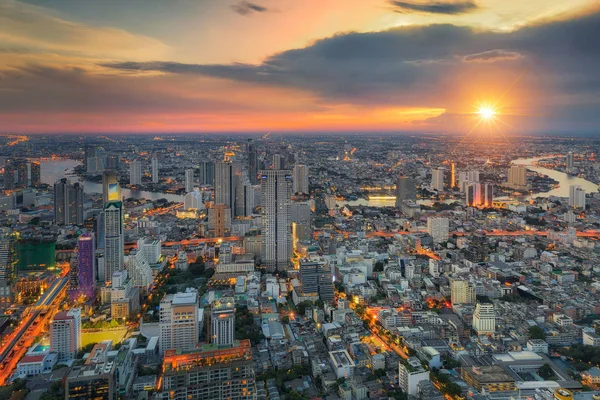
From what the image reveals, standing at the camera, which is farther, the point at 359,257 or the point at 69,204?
the point at 69,204

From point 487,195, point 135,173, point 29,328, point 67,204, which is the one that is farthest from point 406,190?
point 29,328

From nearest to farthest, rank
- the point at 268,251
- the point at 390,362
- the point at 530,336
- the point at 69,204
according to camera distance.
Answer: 1. the point at 390,362
2. the point at 530,336
3. the point at 268,251
4. the point at 69,204

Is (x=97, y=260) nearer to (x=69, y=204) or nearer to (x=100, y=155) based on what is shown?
(x=69, y=204)

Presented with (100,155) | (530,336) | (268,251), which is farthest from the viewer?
(100,155)

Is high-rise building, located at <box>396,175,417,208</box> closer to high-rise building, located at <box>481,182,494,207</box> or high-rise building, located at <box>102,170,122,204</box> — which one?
high-rise building, located at <box>481,182,494,207</box>

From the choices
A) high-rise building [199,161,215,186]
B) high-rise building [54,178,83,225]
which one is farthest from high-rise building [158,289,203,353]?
high-rise building [199,161,215,186]

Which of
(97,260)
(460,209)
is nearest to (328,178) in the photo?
(460,209)

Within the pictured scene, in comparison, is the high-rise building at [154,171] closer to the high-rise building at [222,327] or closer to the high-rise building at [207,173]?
the high-rise building at [207,173]
